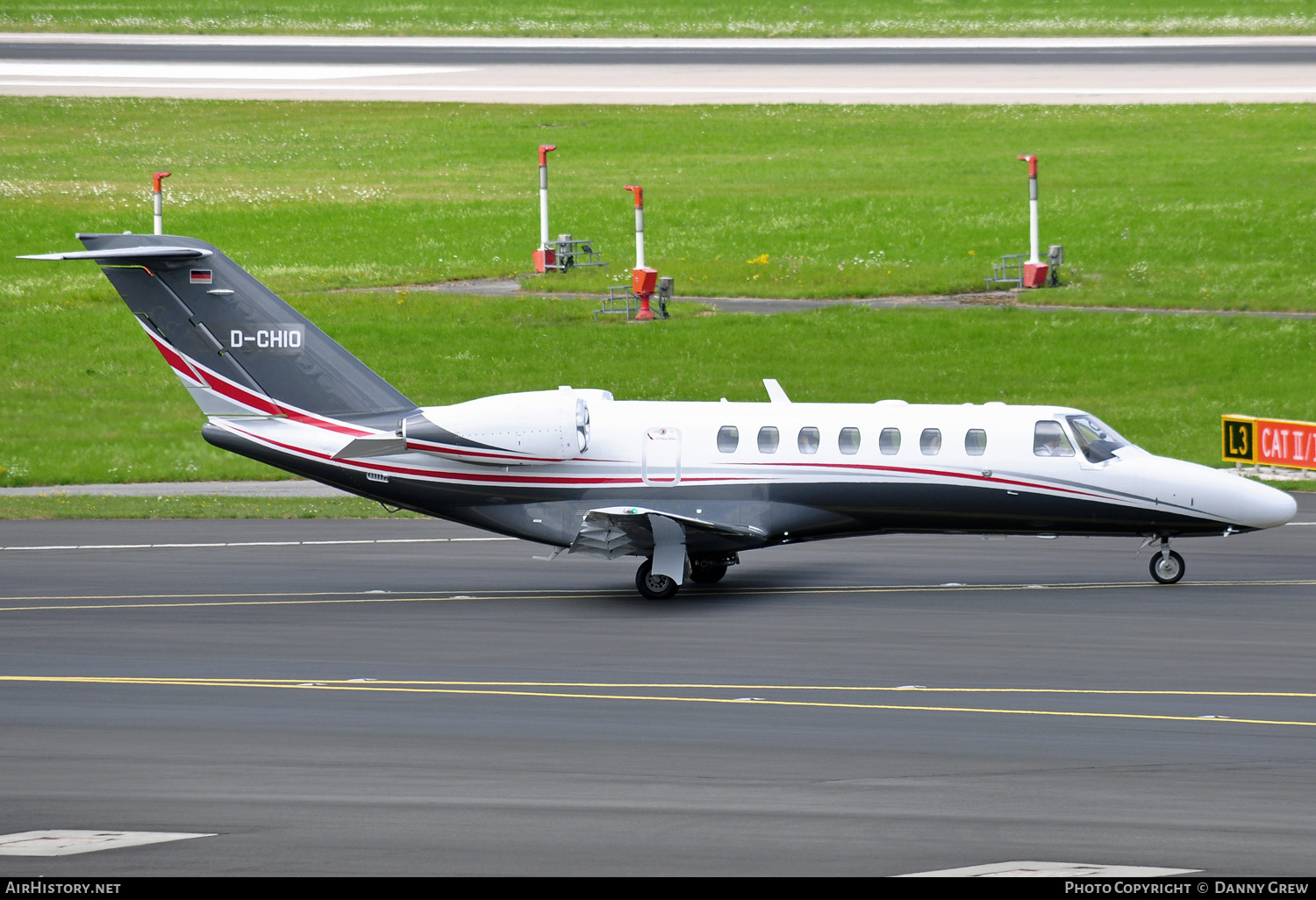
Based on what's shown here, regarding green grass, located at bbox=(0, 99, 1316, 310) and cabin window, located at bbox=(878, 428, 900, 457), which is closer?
cabin window, located at bbox=(878, 428, 900, 457)

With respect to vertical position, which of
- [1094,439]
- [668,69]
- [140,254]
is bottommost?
[1094,439]

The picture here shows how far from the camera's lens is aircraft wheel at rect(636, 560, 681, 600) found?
2259 cm

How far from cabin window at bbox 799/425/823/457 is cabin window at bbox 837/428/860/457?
0.94ft

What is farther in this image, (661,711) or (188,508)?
(188,508)

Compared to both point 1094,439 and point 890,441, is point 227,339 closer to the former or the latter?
point 890,441

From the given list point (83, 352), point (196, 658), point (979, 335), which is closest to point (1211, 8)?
point (979, 335)

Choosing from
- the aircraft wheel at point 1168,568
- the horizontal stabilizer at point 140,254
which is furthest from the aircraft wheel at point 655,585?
the horizontal stabilizer at point 140,254

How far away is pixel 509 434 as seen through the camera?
23.1m

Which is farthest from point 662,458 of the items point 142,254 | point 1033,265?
point 1033,265

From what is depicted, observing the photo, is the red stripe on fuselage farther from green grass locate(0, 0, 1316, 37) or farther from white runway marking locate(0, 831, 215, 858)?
green grass locate(0, 0, 1316, 37)

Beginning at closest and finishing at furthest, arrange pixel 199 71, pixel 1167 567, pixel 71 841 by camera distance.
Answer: pixel 71 841
pixel 1167 567
pixel 199 71

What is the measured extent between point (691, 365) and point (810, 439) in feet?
57.6

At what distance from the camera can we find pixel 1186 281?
4659cm

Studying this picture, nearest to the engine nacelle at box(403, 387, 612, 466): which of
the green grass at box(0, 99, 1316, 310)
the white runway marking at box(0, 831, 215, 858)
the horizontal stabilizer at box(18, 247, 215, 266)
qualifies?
the horizontal stabilizer at box(18, 247, 215, 266)
